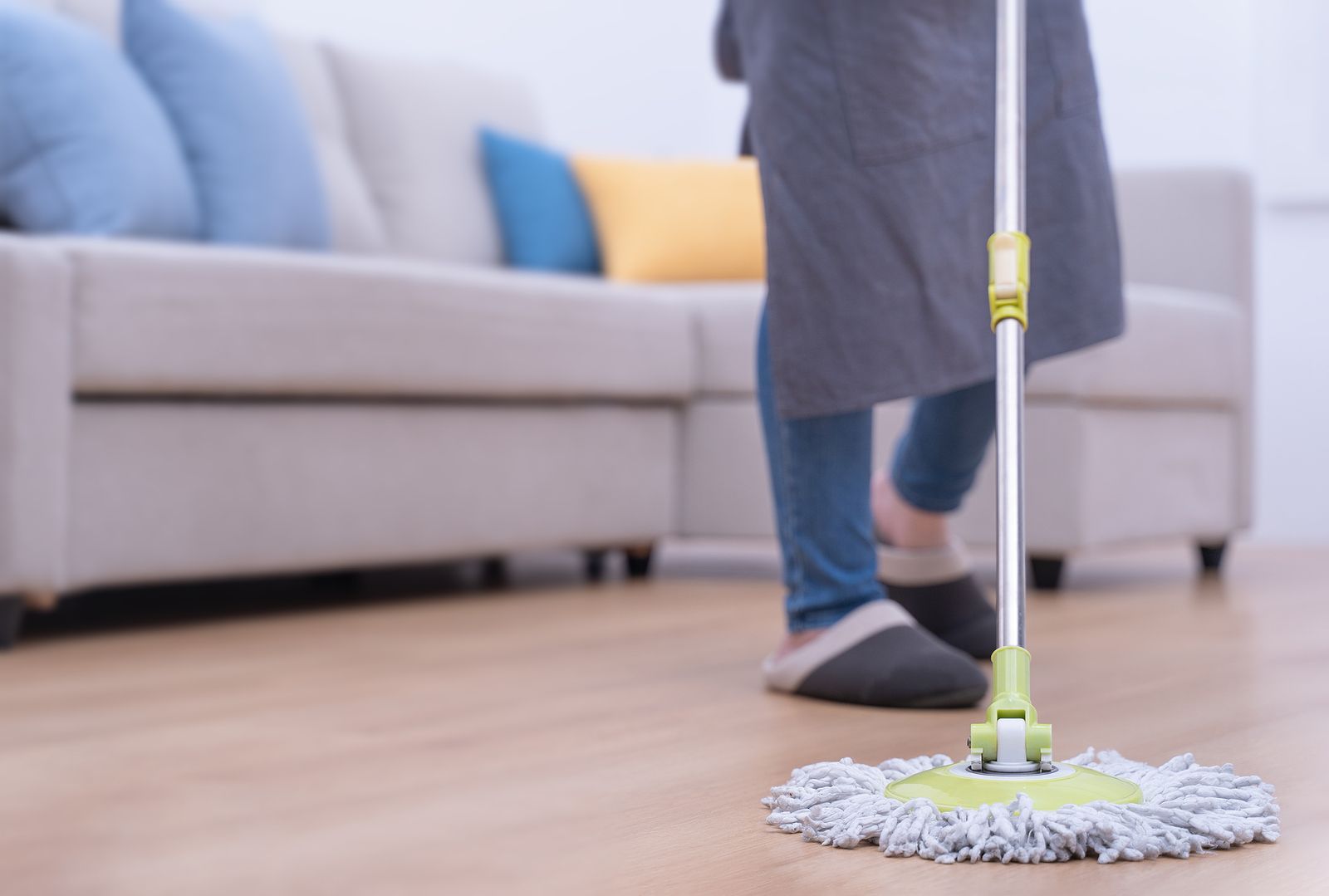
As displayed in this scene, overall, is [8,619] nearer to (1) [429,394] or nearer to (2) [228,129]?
(1) [429,394]

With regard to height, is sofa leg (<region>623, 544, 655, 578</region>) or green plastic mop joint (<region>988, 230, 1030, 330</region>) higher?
green plastic mop joint (<region>988, 230, 1030, 330</region>)

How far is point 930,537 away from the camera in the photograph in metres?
1.55

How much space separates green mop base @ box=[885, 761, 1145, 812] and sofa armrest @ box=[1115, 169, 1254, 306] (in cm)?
211

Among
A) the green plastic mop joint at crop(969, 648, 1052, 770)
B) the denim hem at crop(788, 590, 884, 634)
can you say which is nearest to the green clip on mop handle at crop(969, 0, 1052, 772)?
the green plastic mop joint at crop(969, 648, 1052, 770)

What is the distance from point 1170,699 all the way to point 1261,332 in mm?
2578

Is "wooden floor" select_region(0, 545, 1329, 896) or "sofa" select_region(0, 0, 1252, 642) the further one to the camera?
"sofa" select_region(0, 0, 1252, 642)

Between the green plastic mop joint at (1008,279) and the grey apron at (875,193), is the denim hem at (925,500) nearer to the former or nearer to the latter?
the grey apron at (875,193)

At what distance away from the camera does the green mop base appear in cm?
80

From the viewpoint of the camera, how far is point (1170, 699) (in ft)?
4.29

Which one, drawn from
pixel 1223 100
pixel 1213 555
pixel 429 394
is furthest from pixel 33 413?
pixel 1223 100

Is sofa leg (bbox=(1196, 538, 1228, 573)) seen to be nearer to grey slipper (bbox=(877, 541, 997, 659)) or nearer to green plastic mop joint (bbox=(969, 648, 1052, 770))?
grey slipper (bbox=(877, 541, 997, 659))

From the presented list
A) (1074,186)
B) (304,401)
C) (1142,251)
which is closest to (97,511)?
(304,401)

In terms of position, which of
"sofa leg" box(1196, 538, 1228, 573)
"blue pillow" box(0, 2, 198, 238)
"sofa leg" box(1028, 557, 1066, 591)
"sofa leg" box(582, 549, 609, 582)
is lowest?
"sofa leg" box(1196, 538, 1228, 573)

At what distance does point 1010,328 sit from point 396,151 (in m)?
2.34
